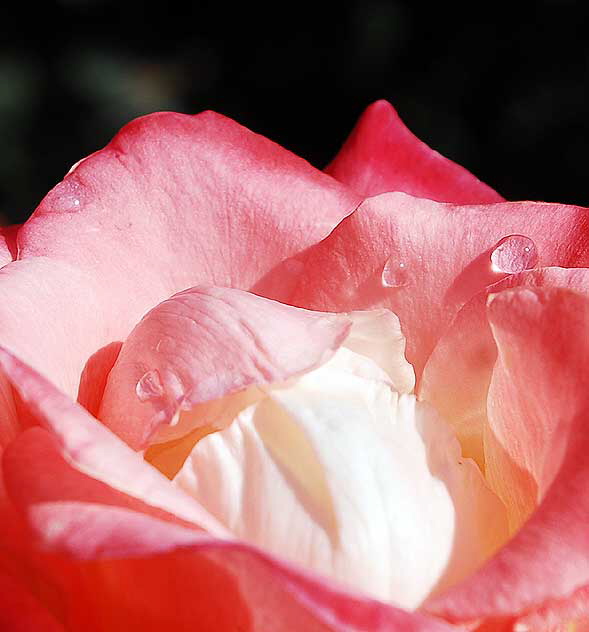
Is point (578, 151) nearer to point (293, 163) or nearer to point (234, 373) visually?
point (293, 163)

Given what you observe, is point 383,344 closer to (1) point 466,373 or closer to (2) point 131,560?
(1) point 466,373

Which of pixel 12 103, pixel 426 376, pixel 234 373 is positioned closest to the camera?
pixel 234 373

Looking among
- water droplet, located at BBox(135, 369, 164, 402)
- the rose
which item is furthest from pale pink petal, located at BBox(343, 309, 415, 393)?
water droplet, located at BBox(135, 369, 164, 402)

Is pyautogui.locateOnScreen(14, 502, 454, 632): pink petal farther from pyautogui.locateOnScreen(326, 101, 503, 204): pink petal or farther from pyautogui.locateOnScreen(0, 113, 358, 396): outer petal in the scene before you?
pyautogui.locateOnScreen(326, 101, 503, 204): pink petal

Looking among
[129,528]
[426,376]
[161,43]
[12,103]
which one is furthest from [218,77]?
[129,528]

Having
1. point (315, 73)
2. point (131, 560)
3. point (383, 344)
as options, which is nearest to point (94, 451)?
point (131, 560)

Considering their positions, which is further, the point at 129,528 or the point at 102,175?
the point at 102,175
